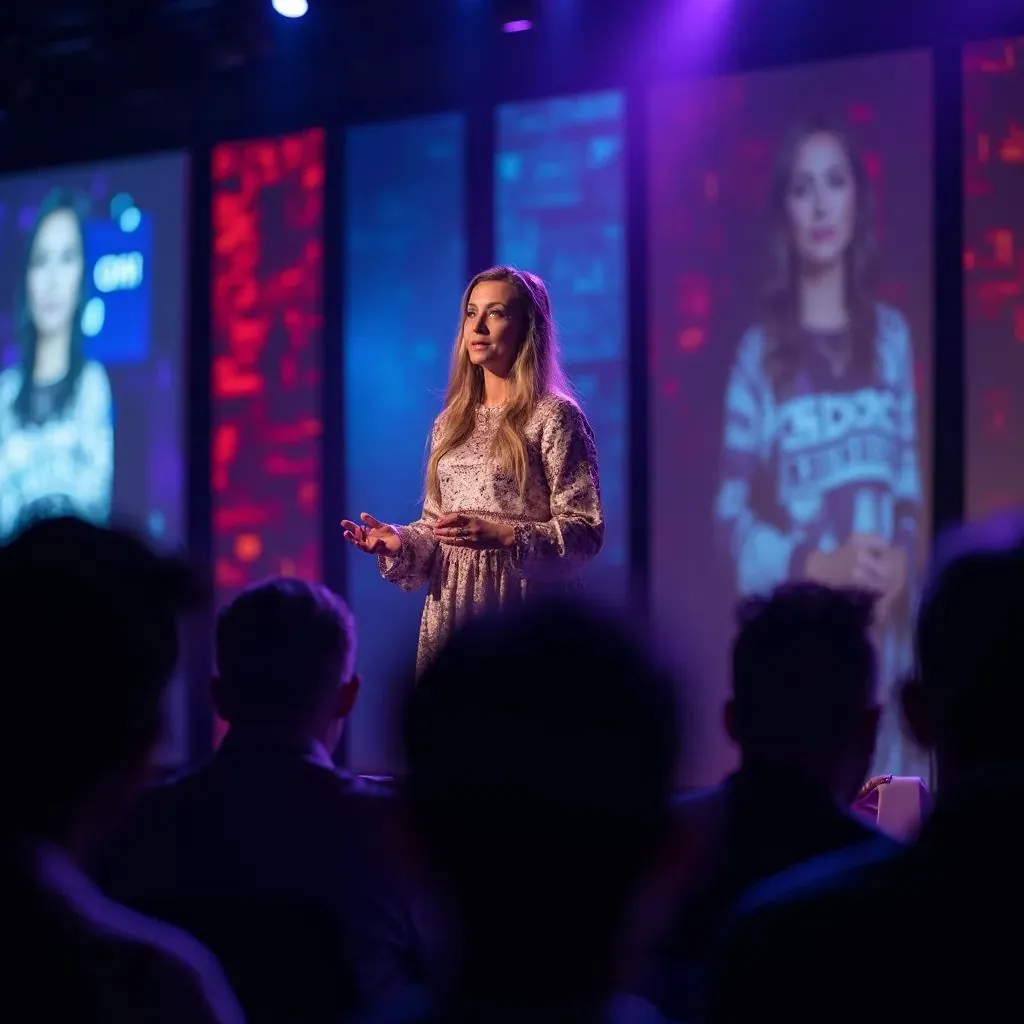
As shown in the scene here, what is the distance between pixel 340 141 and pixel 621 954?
5.47 metres

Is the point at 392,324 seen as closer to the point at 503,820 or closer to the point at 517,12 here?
the point at 517,12

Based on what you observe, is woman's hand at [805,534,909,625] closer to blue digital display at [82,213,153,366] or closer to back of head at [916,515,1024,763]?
blue digital display at [82,213,153,366]

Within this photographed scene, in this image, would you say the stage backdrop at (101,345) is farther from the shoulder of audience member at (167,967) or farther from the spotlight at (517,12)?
the shoulder of audience member at (167,967)

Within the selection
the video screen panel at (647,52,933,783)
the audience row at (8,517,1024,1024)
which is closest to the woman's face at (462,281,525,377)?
the audience row at (8,517,1024,1024)

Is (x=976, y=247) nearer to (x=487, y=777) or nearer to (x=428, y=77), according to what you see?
(x=428, y=77)

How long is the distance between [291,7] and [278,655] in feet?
14.4

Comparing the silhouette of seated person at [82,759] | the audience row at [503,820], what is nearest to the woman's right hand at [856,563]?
the audience row at [503,820]

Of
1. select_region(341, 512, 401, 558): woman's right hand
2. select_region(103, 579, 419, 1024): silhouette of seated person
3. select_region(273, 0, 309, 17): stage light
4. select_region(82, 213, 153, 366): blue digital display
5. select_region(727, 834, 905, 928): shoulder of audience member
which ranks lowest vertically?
select_region(103, 579, 419, 1024): silhouette of seated person

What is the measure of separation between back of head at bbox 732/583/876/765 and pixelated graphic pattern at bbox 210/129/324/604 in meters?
4.54

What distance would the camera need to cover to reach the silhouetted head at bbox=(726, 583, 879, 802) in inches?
50.0

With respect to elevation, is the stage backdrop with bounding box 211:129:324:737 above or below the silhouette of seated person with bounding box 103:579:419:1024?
above

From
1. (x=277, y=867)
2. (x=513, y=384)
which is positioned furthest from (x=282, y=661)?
(x=513, y=384)

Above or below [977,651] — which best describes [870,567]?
below

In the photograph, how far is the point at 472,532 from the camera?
2.67 meters
